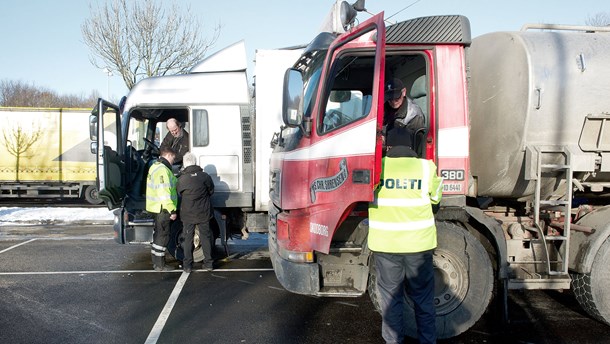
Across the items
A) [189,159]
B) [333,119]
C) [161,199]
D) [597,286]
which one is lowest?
[597,286]

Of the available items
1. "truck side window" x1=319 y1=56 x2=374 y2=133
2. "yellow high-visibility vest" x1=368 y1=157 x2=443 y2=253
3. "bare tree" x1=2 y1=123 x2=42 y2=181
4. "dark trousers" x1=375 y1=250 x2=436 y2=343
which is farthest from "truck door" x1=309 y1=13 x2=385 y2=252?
"bare tree" x1=2 y1=123 x2=42 y2=181

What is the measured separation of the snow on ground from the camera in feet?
38.6

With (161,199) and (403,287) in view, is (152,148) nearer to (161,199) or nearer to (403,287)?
(161,199)

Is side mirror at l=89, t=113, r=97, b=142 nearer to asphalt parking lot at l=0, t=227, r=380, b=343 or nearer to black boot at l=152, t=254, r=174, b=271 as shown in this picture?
black boot at l=152, t=254, r=174, b=271

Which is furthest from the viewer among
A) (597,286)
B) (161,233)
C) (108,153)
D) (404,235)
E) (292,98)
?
(161,233)

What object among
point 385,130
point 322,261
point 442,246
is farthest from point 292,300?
point 385,130

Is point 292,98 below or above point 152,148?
above

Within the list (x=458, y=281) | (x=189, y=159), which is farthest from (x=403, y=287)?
(x=189, y=159)

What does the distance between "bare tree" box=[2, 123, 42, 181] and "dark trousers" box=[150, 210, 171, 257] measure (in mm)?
10775

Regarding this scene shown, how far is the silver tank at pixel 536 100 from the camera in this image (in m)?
4.16

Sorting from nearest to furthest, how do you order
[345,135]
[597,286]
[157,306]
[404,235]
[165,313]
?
[404,235], [345,135], [597,286], [165,313], [157,306]

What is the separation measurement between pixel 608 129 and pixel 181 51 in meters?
14.3

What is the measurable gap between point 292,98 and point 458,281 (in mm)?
2341

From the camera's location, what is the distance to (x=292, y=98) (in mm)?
4012
